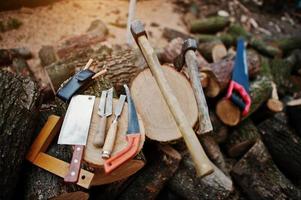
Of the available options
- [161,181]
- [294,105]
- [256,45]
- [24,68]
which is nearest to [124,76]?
[161,181]

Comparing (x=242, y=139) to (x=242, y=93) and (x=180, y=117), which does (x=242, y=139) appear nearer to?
(x=242, y=93)

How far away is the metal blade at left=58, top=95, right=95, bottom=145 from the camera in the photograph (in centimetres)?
226

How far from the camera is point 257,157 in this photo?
3.15 m

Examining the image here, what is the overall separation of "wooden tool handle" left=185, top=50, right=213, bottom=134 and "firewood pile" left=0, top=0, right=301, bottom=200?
5 cm

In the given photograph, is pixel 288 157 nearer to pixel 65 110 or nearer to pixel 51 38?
pixel 65 110

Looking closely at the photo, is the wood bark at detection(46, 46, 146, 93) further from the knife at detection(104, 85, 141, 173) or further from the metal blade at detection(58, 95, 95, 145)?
the knife at detection(104, 85, 141, 173)

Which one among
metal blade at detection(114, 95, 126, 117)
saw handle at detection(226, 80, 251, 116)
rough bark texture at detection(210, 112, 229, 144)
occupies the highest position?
metal blade at detection(114, 95, 126, 117)

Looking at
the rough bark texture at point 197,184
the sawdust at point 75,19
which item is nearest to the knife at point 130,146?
the rough bark texture at point 197,184

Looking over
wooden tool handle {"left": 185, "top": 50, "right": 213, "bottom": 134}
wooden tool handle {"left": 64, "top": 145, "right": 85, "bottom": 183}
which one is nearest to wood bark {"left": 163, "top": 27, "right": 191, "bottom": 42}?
wooden tool handle {"left": 185, "top": 50, "right": 213, "bottom": 134}

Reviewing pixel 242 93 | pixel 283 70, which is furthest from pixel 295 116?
pixel 283 70

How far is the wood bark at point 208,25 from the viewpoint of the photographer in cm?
499

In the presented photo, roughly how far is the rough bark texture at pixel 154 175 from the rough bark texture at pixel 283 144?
1186mm

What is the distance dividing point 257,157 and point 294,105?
729 millimetres

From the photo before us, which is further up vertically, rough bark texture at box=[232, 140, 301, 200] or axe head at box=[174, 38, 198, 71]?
axe head at box=[174, 38, 198, 71]
